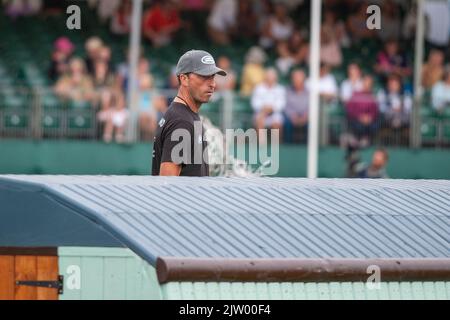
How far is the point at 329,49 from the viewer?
25.0m

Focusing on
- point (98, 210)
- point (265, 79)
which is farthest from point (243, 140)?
point (98, 210)

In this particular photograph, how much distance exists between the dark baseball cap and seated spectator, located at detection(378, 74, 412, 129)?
39.7ft

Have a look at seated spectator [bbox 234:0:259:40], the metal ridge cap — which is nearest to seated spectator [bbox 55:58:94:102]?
seated spectator [bbox 234:0:259:40]

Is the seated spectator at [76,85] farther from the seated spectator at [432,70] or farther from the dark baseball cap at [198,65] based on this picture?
the dark baseball cap at [198,65]

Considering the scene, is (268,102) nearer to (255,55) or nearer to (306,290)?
(255,55)

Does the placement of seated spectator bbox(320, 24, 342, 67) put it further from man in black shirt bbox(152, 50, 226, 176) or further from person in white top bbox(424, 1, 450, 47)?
man in black shirt bbox(152, 50, 226, 176)

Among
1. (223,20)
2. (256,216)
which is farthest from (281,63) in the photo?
(256,216)

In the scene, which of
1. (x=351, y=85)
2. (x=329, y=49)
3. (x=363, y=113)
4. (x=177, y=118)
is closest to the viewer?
(x=177, y=118)

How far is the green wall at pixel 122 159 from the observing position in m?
22.9

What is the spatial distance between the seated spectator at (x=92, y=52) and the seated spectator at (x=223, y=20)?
244 cm

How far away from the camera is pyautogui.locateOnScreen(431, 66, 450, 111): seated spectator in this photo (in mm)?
23781

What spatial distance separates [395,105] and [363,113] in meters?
0.54

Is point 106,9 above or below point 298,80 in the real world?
above
